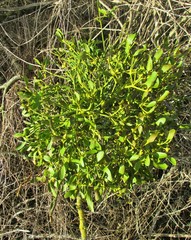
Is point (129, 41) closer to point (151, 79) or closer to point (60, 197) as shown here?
point (151, 79)

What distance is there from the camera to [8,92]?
1.59m

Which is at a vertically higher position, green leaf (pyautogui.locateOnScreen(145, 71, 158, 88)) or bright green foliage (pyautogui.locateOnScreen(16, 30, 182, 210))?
green leaf (pyautogui.locateOnScreen(145, 71, 158, 88))

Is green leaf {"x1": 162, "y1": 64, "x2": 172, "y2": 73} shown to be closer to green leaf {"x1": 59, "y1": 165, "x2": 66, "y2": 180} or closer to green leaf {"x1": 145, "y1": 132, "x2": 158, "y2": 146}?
green leaf {"x1": 145, "y1": 132, "x2": 158, "y2": 146}

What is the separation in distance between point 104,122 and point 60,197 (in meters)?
0.54

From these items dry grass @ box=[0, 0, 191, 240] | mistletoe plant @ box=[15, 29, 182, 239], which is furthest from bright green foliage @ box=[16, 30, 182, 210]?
dry grass @ box=[0, 0, 191, 240]

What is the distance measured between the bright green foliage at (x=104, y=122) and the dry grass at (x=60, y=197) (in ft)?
1.14

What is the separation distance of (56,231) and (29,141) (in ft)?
1.83

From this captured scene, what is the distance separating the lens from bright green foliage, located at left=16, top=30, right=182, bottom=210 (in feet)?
3.39

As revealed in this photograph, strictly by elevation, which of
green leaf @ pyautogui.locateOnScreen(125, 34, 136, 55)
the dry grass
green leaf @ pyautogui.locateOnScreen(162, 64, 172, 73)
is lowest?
the dry grass

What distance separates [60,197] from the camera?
1540 millimetres

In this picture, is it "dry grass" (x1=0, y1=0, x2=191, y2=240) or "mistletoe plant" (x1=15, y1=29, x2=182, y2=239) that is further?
"dry grass" (x1=0, y1=0, x2=191, y2=240)

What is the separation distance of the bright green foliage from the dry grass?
35 cm

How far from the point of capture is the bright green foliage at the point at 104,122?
1034 mm

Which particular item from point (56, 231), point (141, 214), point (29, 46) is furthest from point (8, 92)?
point (141, 214)
